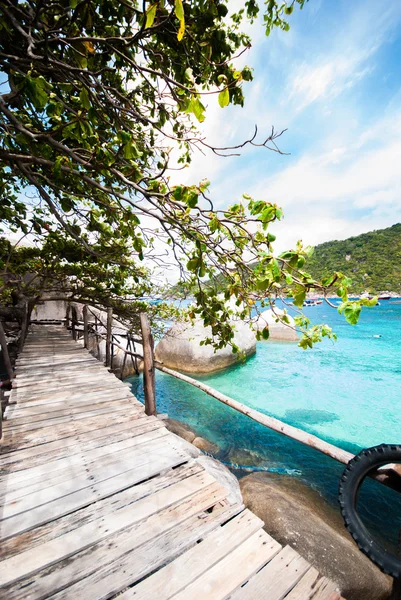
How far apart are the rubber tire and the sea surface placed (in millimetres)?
3083

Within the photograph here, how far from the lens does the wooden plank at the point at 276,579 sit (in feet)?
5.31

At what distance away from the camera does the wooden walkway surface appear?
1619 mm

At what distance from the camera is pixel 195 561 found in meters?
1.76

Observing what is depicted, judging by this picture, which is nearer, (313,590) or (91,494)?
(313,590)

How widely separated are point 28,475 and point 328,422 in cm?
1092

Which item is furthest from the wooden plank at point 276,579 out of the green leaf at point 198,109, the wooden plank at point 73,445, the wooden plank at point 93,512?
the green leaf at point 198,109

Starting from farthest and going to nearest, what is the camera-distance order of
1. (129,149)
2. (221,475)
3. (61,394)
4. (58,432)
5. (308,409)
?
(308,409) < (221,475) < (61,394) < (58,432) < (129,149)

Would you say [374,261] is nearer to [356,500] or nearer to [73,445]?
[356,500]

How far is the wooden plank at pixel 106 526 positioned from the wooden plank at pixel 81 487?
294mm

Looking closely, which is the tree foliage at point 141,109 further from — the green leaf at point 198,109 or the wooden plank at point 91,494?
the wooden plank at point 91,494

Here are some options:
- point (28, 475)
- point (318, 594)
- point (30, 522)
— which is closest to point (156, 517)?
point (30, 522)

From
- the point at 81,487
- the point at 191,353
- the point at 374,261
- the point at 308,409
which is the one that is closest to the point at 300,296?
the point at 81,487

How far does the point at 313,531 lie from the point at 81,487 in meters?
3.86

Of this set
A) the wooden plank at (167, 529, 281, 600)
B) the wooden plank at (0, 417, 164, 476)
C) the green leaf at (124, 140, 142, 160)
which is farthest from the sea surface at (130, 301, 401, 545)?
the green leaf at (124, 140, 142, 160)
